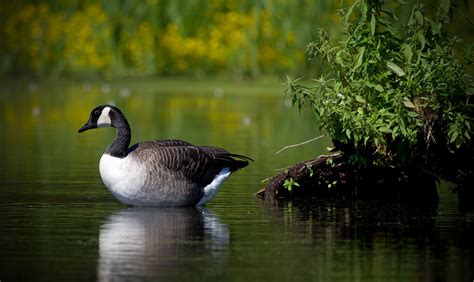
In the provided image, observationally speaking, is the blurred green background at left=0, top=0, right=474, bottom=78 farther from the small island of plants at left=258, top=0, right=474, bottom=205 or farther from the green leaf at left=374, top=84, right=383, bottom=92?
the green leaf at left=374, top=84, right=383, bottom=92

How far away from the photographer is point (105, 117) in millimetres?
12773

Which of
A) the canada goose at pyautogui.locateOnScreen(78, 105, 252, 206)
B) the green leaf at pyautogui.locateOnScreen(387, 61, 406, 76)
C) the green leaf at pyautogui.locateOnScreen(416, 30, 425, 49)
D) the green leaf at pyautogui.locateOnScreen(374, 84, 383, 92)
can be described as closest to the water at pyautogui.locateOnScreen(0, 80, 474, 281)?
the canada goose at pyautogui.locateOnScreen(78, 105, 252, 206)

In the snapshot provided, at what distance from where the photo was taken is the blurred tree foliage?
31.3 meters

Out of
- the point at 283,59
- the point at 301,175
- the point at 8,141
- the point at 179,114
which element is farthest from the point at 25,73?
the point at 301,175

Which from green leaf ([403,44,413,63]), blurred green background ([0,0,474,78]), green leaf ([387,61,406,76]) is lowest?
green leaf ([387,61,406,76])

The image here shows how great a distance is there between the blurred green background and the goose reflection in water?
760 inches

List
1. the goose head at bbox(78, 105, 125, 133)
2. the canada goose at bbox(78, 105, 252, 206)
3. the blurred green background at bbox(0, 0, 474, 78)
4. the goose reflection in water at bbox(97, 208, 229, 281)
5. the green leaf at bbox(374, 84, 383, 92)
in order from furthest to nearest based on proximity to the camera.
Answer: the blurred green background at bbox(0, 0, 474, 78) < the goose head at bbox(78, 105, 125, 133) < the green leaf at bbox(374, 84, 383, 92) < the canada goose at bbox(78, 105, 252, 206) < the goose reflection in water at bbox(97, 208, 229, 281)

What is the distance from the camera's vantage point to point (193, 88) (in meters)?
30.8

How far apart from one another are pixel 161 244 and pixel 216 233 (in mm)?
708

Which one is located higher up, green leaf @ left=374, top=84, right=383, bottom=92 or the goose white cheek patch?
green leaf @ left=374, top=84, right=383, bottom=92

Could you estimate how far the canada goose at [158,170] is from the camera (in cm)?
1193

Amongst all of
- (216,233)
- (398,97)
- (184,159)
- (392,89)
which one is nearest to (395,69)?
(392,89)

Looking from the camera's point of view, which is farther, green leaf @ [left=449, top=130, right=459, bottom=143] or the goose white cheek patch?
the goose white cheek patch

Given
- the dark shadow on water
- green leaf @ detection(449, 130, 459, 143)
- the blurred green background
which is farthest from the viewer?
the blurred green background
